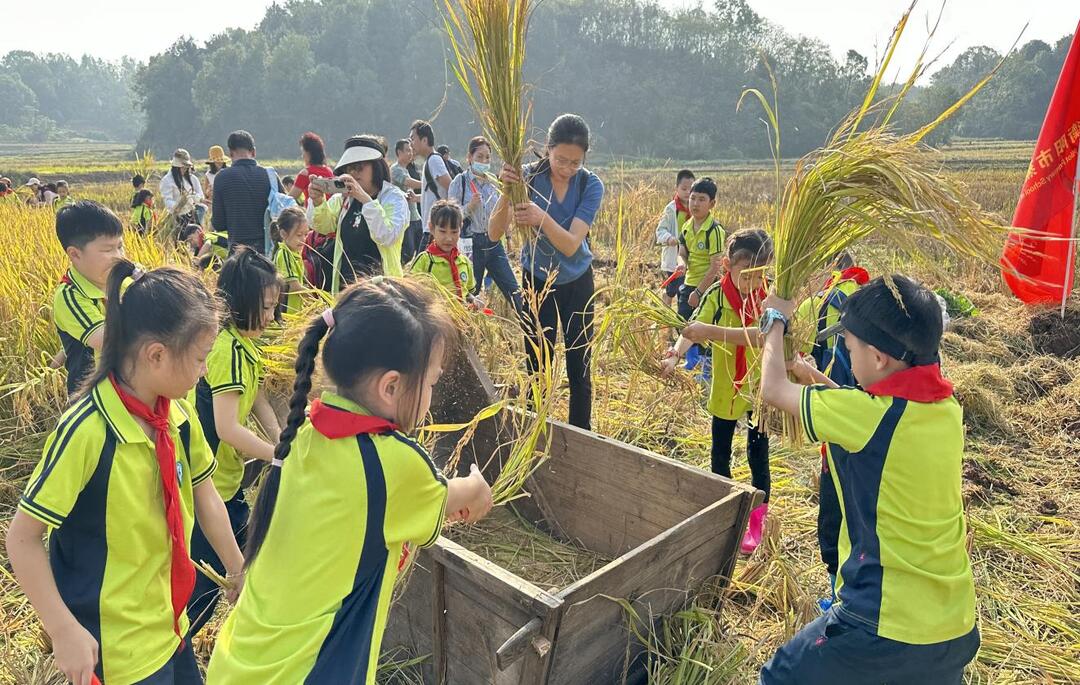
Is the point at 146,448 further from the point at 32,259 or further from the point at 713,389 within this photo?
the point at 32,259

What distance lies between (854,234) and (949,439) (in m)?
0.78

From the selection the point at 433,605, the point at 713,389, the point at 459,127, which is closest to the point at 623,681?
the point at 433,605

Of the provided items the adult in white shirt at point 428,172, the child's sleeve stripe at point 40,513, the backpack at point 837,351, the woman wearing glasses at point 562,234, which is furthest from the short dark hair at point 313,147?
the child's sleeve stripe at point 40,513

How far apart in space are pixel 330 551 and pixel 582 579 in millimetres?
841

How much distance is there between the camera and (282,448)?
1.48 meters

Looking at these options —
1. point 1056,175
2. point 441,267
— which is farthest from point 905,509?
point 1056,175

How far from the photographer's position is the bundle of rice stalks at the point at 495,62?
273 cm

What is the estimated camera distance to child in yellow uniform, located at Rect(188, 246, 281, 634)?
221 cm

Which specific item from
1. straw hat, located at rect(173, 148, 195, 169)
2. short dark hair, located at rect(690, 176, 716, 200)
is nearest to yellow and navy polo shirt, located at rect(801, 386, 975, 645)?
short dark hair, located at rect(690, 176, 716, 200)

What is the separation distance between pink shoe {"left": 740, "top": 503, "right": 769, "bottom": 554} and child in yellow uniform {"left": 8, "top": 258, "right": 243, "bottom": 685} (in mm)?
2188

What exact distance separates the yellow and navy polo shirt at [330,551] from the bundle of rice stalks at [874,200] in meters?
1.47

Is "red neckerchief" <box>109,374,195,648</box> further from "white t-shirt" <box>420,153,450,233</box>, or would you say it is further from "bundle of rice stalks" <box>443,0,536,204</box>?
"white t-shirt" <box>420,153,450,233</box>

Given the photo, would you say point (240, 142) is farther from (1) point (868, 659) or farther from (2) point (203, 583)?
(1) point (868, 659)

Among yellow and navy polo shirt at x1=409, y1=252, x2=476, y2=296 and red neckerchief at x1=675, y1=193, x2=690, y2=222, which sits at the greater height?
red neckerchief at x1=675, y1=193, x2=690, y2=222
